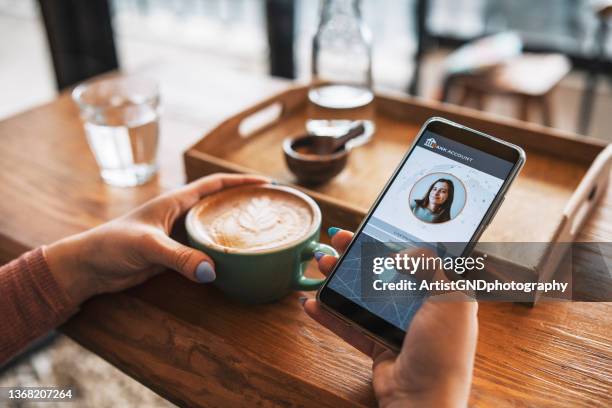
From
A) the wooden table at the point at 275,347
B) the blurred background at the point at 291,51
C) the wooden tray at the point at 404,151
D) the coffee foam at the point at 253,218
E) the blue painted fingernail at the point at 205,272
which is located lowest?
the blurred background at the point at 291,51

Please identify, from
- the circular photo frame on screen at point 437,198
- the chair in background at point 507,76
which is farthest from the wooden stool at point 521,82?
the circular photo frame on screen at point 437,198

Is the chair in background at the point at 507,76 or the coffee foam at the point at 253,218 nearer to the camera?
the coffee foam at the point at 253,218

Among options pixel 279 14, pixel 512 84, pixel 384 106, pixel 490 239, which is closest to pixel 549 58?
pixel 512 84

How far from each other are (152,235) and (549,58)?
1.97m

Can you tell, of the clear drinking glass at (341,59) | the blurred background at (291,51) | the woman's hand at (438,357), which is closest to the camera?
the woman's hand at (438,357)

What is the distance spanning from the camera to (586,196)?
86 centimetres

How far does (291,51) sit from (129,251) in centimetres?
161

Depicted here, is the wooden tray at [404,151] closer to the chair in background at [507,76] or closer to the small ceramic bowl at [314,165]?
Answer: the small ceramic bowl at [314,165]

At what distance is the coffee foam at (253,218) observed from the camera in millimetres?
712

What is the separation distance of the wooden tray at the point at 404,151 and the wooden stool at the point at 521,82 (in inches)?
38.8

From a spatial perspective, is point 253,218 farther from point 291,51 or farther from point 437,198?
point 291,51

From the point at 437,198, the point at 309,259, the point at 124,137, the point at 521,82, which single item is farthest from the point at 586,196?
the point at 521,82

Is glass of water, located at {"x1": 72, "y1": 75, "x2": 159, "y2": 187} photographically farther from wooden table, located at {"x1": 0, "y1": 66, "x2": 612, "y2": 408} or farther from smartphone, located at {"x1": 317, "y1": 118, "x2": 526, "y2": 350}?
smartphone, located at {"x1": 317, "y1": 118, "x2": 526, "y2": 350}

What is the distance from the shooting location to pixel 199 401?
26.3 inches
